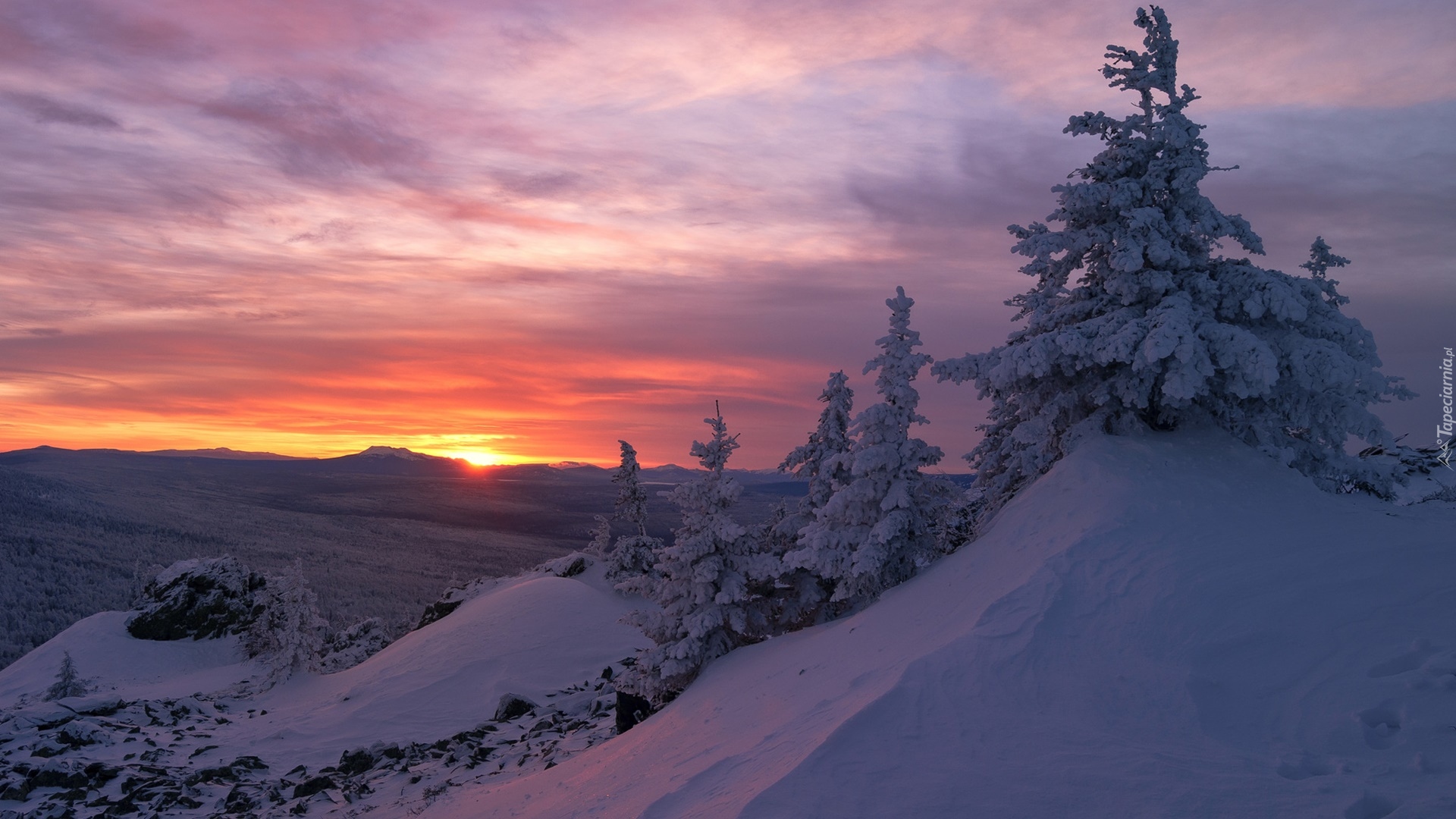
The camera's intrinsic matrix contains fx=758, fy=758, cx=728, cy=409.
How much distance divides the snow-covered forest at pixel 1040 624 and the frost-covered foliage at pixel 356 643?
1166cm

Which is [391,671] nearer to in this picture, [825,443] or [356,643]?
[356,643]

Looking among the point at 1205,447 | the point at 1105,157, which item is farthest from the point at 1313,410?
the point at 1105,157

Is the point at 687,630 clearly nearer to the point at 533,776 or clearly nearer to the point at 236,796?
the point at 533,776

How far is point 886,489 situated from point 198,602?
45571 mm

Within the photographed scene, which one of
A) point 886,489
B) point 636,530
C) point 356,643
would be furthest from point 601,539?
point 886,489

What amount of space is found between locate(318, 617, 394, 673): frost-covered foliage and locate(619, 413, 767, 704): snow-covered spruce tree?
2851 centimetres

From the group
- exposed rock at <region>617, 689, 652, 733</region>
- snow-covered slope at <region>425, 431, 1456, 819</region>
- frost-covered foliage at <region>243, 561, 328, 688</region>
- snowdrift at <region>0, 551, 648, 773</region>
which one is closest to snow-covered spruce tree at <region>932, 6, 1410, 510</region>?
snow-covered slope at <region>425, 431, 1456, 819</region>

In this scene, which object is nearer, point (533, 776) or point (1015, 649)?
point (1015, 649)

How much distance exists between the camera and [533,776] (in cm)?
1619

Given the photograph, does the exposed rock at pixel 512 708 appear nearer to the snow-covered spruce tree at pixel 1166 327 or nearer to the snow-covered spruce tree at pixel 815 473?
the snow-covered spruce tree at pixel 815 473

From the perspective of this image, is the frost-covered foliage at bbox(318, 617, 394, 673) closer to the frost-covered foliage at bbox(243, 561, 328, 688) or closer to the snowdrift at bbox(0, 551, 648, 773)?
the snowdrift at bbox(0, 551, 648, 773)

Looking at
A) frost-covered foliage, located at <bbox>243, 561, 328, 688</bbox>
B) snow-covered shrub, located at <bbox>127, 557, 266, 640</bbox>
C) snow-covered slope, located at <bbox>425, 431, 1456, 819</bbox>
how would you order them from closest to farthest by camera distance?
snow-covered slope, located at <bbox>425, 431, 1456, 819</bbox>
frost-covered foliage, located at <bbox>243, 561, 328, 688</bbox>
snow-covered shrub, located at <bbox>127, 557, 266, 640</bbox>

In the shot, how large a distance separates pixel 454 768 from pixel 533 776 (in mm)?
4910

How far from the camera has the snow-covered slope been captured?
783cm
